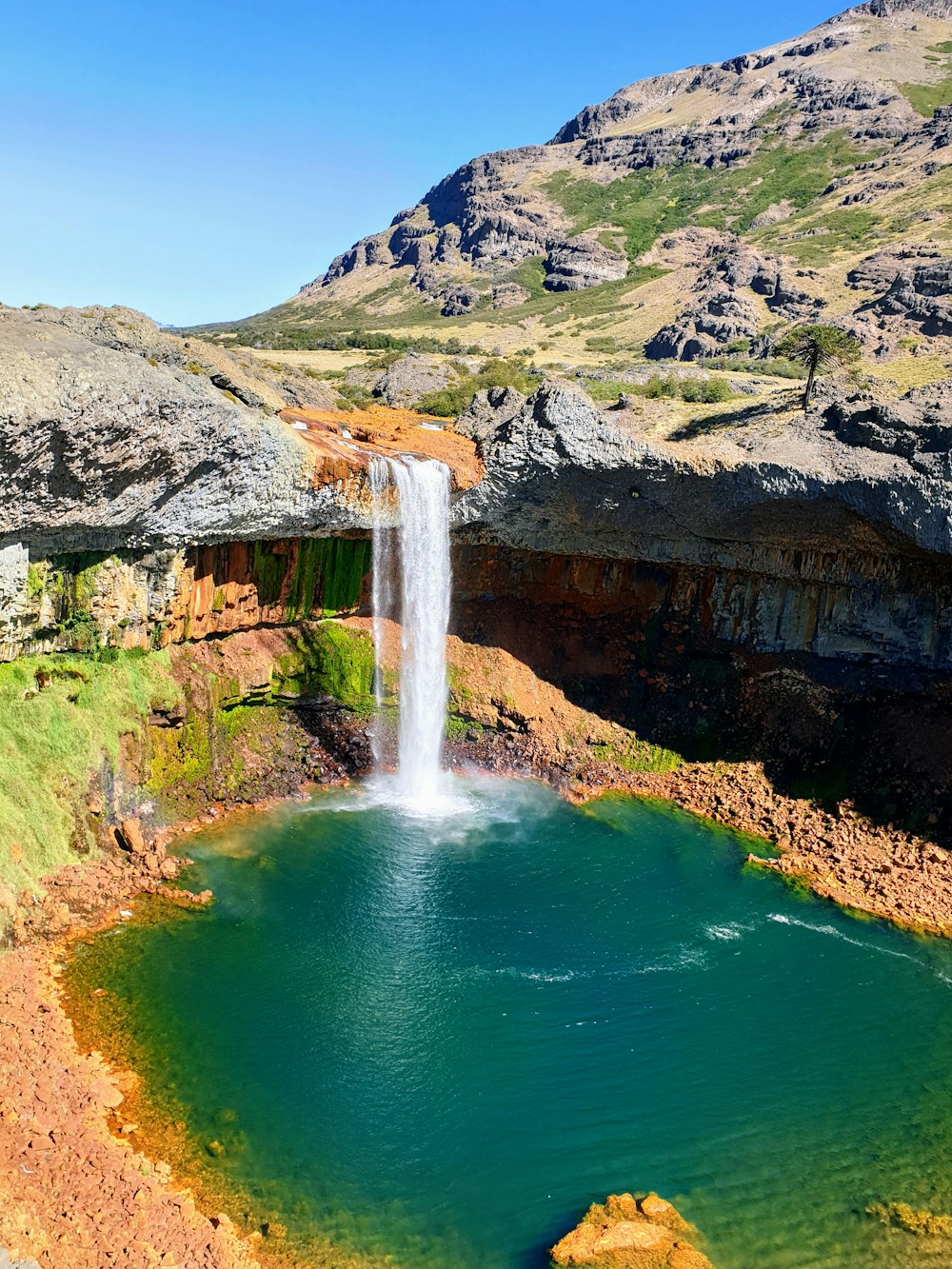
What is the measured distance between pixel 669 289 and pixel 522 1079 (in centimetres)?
8472

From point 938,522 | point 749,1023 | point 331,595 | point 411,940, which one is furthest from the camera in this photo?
point 331,595

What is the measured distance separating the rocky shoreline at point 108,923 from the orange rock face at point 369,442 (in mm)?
8762

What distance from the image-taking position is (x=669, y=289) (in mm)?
87000

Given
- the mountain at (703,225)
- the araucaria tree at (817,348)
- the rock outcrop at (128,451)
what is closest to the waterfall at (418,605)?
the rock outcrop at (128,451)

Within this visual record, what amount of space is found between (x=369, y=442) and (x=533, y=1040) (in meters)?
18.7

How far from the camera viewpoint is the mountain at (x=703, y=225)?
222 feet

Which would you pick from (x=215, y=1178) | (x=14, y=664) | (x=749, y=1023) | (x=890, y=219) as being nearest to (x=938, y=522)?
(x=749, y=1023)

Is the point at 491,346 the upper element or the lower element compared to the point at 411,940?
upper

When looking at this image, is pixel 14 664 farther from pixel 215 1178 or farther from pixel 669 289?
pixel 669 289

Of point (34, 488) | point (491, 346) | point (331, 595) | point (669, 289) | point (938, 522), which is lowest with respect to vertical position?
point (331, 595)

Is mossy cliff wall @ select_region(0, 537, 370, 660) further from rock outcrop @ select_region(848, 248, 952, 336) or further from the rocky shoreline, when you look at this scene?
rock outcrop @ select_region(848, 248, 952, 336)

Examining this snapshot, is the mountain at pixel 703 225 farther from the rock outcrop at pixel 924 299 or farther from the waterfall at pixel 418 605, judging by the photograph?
the waterfall at pixel 418 605

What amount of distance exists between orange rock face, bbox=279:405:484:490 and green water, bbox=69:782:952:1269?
9.77 metres

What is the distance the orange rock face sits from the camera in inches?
943
